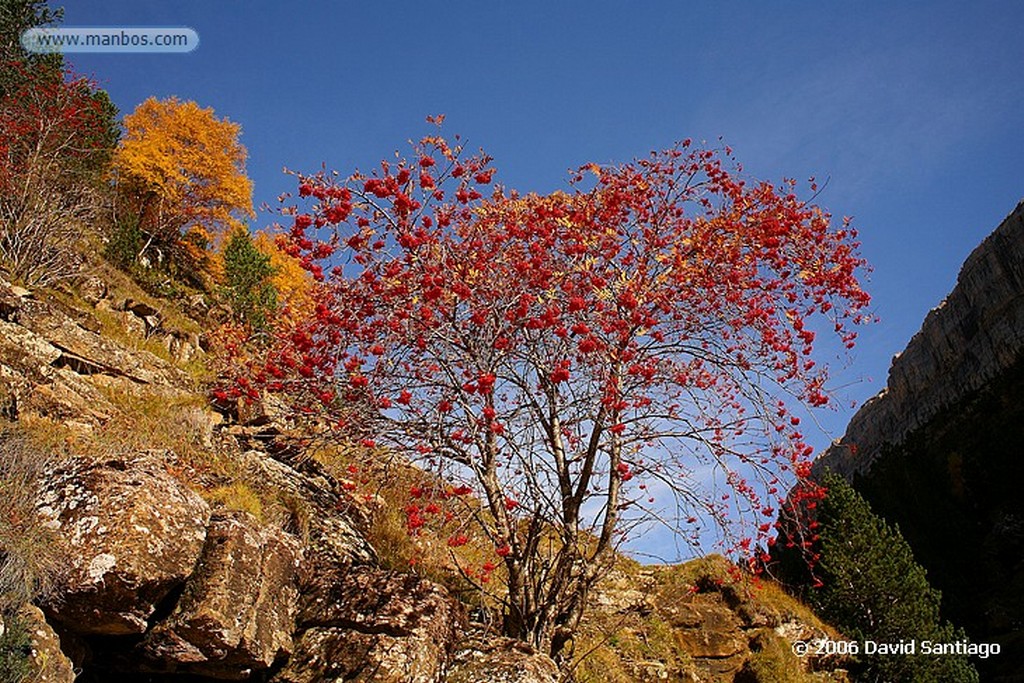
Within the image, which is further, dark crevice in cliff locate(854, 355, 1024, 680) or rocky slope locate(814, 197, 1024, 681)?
rocky slope locate(814, 197, 1024, 681)

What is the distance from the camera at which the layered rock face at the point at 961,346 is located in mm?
Result: 60219

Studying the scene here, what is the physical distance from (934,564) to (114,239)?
3655 cm

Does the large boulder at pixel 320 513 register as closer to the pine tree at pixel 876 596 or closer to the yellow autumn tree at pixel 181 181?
the pine tree at pixel 876 596

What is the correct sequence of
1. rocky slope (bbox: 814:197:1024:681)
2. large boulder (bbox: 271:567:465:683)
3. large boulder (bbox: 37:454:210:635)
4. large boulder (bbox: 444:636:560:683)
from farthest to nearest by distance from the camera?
rocky slope (bbox: 814:197:1024:681)
large boulder (bbox: 444:636:560:683)
large boulder (bbox: 271:567:465:683)
large boulder (bbox: 37:454:210:635)

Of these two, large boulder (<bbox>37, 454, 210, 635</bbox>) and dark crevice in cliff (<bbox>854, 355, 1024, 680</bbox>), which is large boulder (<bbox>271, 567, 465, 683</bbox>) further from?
dark crevice in cliff (<bbox>854, 355, 1024, 680</bbox>)

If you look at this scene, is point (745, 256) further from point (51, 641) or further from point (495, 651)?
point (51, 641)

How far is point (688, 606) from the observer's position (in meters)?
14.5

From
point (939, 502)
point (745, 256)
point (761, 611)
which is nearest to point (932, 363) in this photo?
point (939, 502)

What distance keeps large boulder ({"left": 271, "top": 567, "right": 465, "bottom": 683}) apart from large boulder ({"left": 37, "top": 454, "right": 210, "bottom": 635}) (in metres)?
1.33

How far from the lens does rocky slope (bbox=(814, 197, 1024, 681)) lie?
30844 millimetres

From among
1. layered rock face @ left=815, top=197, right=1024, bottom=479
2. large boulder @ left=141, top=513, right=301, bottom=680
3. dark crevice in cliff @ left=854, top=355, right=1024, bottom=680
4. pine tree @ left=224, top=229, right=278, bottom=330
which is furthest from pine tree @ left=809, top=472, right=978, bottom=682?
layered rock face @ left=815, top=197, right=1024, bottom=479

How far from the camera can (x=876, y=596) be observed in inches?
774

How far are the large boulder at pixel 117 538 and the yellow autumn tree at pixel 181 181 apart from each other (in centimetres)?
2200

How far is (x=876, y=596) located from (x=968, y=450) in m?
31.5
